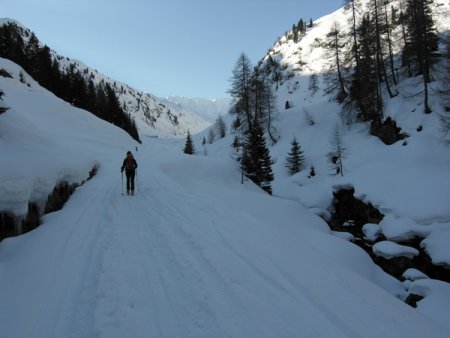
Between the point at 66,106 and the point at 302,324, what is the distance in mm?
48416

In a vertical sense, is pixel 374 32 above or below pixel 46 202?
above

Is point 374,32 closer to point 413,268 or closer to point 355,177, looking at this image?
point 355,177

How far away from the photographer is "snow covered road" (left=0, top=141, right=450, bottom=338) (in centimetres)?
385

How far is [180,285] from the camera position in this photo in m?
4.77

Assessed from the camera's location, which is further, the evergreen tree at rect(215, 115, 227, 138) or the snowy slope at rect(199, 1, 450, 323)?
the evergreen tree at rect(215, 115, 227, 138)

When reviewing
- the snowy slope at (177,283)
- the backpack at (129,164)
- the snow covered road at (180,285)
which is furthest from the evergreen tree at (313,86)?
the snow covered road at (180,285)

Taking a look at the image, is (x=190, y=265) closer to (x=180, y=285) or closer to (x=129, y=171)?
(x=180, y=285)

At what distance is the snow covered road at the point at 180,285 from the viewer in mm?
3854

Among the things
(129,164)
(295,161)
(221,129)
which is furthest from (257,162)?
(221,129)

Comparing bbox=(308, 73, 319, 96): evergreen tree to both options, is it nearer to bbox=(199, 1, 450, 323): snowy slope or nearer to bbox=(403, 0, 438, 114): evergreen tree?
bbox=(199, 1, 450, 323): snowy slope

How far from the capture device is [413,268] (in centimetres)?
1291

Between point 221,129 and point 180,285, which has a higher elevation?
point 221,129

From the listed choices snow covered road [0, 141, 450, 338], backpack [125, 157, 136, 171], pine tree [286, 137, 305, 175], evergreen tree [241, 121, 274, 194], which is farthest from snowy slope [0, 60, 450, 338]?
pine tree [286, 137, 305, 175]

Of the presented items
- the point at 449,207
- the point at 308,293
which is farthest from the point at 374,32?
the point at 308,293
